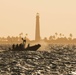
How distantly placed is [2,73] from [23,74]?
341cm

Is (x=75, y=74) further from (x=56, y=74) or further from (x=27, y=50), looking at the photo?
(x=27, y=50)

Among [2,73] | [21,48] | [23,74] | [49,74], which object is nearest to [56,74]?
[49,74]

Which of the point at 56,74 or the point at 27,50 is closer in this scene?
the point at 56,74

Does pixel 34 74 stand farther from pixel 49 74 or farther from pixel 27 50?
pixel 27 50

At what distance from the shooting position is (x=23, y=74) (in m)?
50.1

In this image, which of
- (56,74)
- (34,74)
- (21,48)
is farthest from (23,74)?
(21,48)

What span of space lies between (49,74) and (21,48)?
69.5 meters

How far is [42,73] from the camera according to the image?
51.8m

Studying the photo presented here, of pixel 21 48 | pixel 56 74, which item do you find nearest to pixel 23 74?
pixel 56 74

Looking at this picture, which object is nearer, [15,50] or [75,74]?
[75,74]

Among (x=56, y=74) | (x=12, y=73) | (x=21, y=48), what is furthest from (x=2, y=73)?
(x=21, y=48)

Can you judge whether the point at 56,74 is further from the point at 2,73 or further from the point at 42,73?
the point at 2,73

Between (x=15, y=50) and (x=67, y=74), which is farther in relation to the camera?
(x=15, y=50)

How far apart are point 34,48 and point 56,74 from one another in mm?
69771
